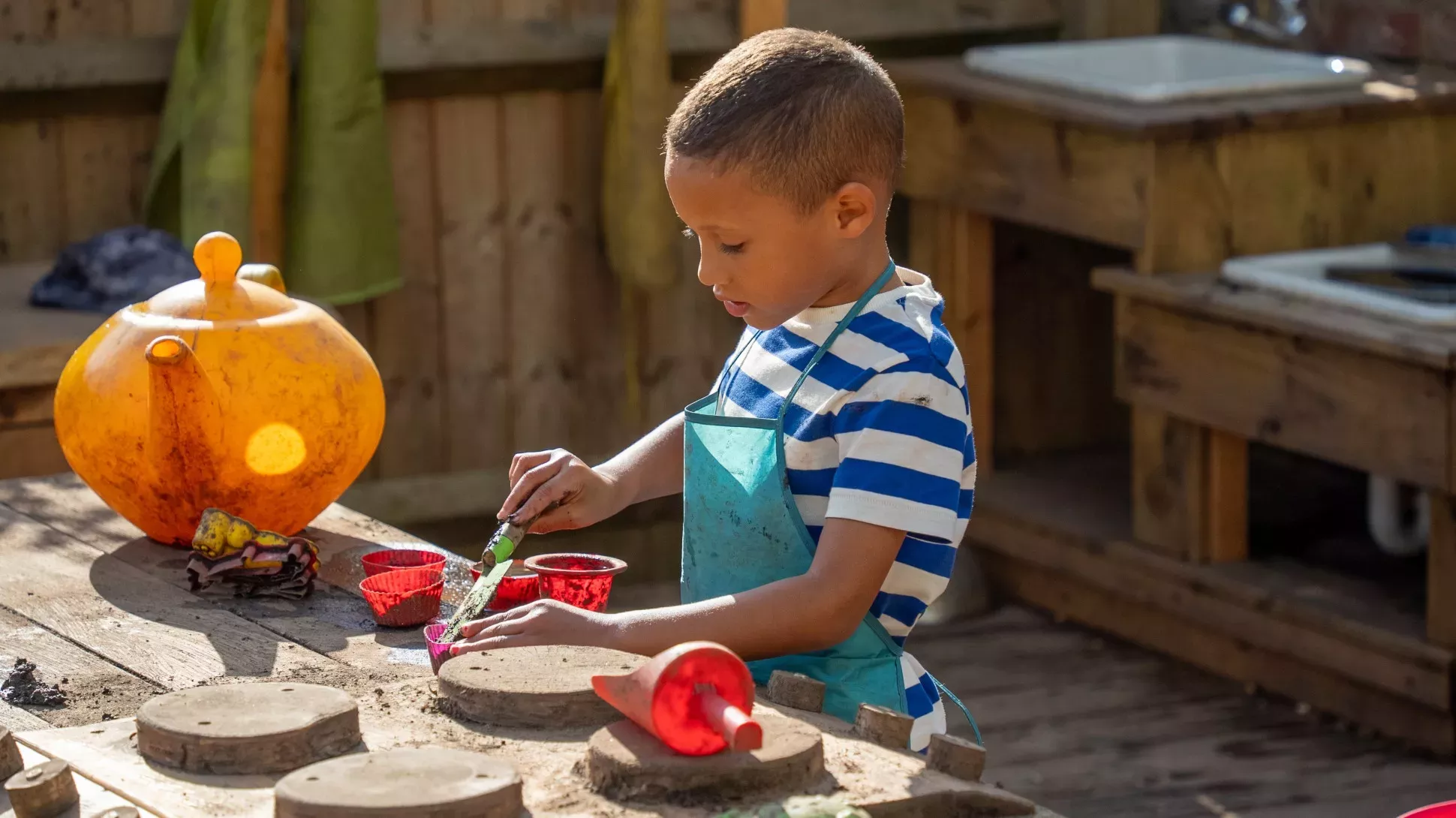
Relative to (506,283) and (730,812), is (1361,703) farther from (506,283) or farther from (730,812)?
(730,812)

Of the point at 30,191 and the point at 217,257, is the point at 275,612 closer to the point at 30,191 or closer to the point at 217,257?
the point at 217,257

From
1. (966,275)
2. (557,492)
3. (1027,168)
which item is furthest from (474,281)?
(557,492)

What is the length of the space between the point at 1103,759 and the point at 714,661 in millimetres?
2694

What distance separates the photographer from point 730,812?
1.38 metres

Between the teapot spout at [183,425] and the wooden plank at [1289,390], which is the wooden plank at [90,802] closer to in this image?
the teapot spout at [183,425]

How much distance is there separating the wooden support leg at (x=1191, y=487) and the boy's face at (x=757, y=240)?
8.57 ft

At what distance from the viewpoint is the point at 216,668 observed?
74.1 inches

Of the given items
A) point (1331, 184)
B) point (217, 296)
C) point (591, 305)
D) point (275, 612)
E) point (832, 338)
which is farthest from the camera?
point (591, 305)

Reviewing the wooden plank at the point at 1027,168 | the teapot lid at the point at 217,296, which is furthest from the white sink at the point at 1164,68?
the teapot lid at the point at 217,296

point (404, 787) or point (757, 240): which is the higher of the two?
point (757, 240)

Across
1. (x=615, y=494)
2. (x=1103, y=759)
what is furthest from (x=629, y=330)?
(x=615, y=494)

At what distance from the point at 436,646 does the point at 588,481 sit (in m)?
0.38

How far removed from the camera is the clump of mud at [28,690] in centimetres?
180

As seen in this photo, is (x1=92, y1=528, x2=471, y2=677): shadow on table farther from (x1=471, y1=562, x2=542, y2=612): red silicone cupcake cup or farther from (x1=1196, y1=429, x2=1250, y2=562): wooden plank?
(x1=1196, y1=429, x2=1250, y2=562): wooden plank
